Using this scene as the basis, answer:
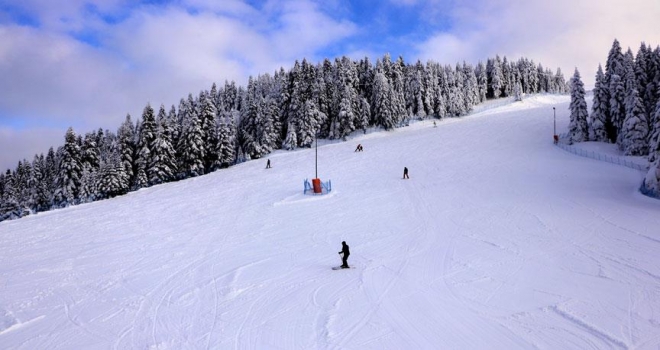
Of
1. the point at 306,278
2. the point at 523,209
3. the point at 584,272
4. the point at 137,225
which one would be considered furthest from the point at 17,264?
the point at 523,209

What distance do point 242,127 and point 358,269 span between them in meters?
56.0

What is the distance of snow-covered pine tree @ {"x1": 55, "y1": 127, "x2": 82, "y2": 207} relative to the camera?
48938 millimetres

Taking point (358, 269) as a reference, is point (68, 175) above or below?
above

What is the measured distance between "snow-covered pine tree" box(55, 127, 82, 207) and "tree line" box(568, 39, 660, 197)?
6458cm

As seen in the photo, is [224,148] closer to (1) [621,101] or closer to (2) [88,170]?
(2) [88,170]

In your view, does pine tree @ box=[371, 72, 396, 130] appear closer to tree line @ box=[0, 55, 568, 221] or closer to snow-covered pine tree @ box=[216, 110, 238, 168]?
tree line @ box=[0, 55, 568, 221]

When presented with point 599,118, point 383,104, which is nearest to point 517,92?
point 383,104

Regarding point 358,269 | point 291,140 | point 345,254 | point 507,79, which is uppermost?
point 507,79

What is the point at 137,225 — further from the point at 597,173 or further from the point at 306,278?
the point at 597,173

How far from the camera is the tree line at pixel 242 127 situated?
49.8 m

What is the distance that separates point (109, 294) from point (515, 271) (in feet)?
45.3

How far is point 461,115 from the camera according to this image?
3406 inches

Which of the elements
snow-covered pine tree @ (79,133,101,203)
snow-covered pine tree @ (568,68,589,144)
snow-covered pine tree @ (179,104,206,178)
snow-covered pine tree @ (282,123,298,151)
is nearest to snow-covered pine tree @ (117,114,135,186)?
snow-covered pine tree @ (79,133,101,203)

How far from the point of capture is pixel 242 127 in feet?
214
